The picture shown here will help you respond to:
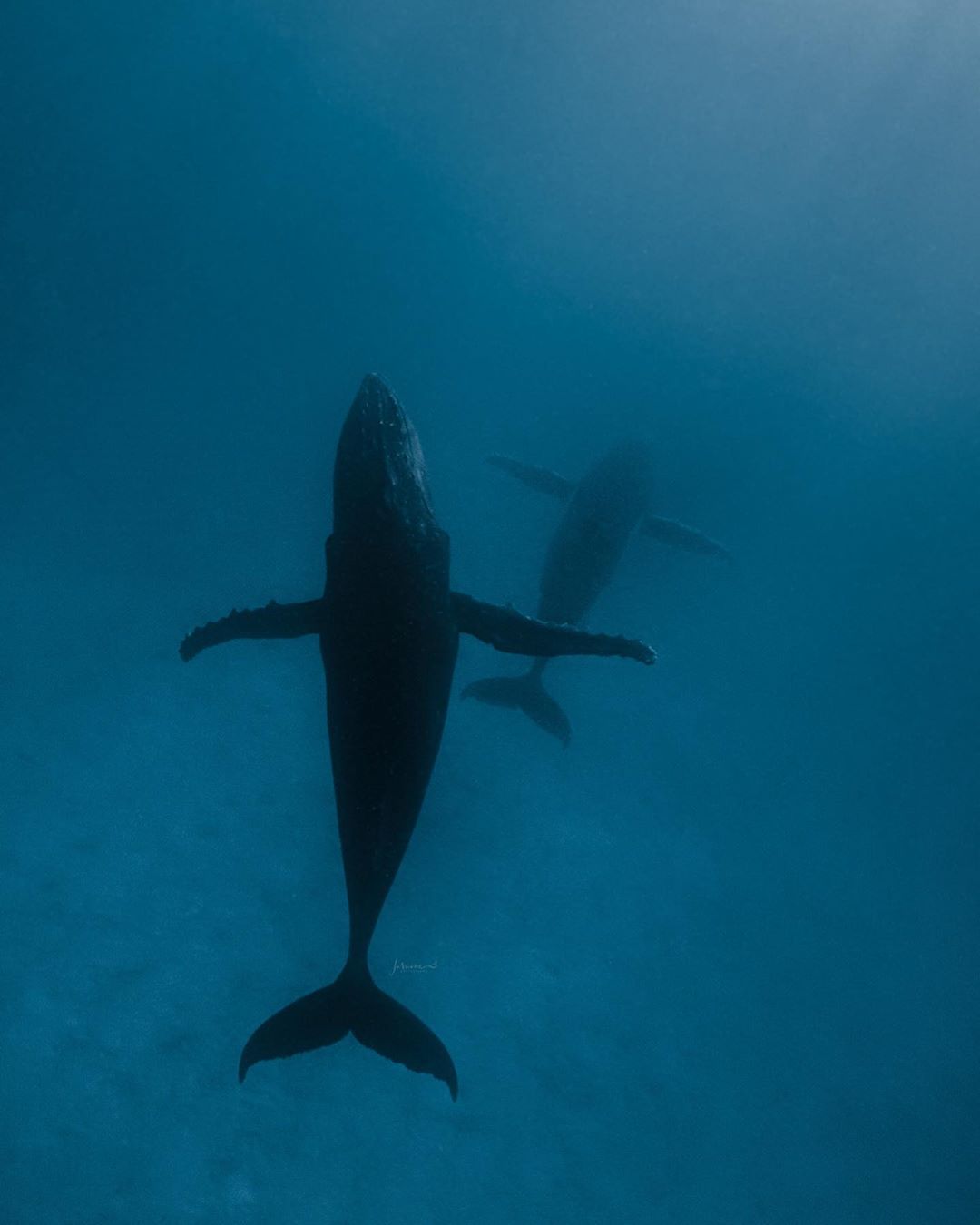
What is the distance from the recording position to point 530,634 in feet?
15.0

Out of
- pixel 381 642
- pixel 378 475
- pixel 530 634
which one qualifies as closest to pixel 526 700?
pixel 530 634

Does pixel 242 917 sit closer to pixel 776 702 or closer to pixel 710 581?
pixel 776 702

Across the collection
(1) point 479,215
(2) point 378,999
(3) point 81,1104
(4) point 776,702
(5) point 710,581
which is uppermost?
(1) point 479,215

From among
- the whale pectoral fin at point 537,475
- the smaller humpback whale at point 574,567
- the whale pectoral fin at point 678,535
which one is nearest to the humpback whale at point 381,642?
the smaller humpback whale at point 574,567

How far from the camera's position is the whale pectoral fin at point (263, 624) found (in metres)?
4.54

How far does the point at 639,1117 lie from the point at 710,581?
1922cm

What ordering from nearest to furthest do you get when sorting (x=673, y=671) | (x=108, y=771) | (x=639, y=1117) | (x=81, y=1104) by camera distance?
(x=81, y=1104) → (x=639, y=1117) → (x=108, y=771) → (x=673, y=671)

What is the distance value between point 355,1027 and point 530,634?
3.00 meters

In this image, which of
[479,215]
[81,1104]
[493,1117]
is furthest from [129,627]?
[479,215]

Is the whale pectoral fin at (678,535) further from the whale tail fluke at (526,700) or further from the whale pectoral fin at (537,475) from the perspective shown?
the whale tail fluke at (526,700)

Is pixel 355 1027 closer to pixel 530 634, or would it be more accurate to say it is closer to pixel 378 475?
pixel 530 634

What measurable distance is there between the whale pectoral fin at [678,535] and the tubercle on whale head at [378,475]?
33.4ft

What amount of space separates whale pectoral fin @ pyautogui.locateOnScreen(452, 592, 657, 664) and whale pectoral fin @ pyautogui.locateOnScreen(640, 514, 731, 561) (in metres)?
9.70

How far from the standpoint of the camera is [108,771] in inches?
551
